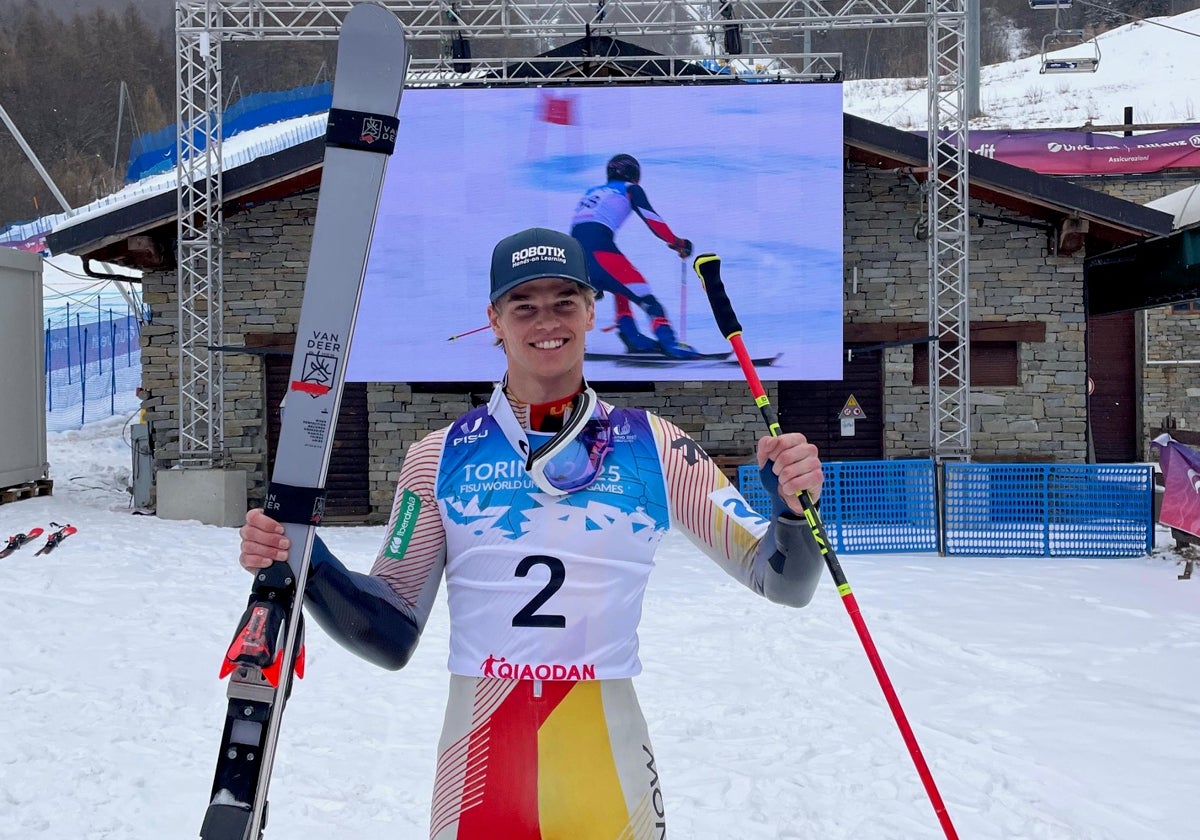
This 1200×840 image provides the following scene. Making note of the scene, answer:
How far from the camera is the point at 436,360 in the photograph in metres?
12.2

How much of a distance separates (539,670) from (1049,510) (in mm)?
10080

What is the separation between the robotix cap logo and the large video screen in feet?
33.2

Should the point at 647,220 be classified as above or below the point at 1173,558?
above

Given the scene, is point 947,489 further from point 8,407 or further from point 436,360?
point 8,407

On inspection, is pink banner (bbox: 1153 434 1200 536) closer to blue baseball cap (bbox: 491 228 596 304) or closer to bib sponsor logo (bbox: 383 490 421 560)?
blue baseball cap (bbox: 491 228 596 304)

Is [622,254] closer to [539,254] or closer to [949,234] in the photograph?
[949,234]

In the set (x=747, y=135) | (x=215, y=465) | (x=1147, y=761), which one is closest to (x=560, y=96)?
(x=747, y=135)

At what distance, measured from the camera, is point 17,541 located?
30.4 feet

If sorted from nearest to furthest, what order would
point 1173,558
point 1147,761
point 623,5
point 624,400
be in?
point 1147,761
point 1173,558
point 623,5
point 624,400

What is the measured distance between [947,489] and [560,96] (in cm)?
688

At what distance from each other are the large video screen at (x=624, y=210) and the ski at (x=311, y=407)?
9.88 metres

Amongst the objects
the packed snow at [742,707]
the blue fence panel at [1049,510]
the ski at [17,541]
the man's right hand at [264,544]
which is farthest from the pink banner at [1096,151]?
the man's right hand at [264,544]

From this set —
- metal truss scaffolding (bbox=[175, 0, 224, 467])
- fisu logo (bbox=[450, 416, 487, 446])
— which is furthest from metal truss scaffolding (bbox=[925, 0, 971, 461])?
fisu logo (bbox=[450, 416, 487, 446])

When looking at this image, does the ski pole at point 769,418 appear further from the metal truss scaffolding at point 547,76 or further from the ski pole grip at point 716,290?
the metal truss scaffolding at point 547,76
